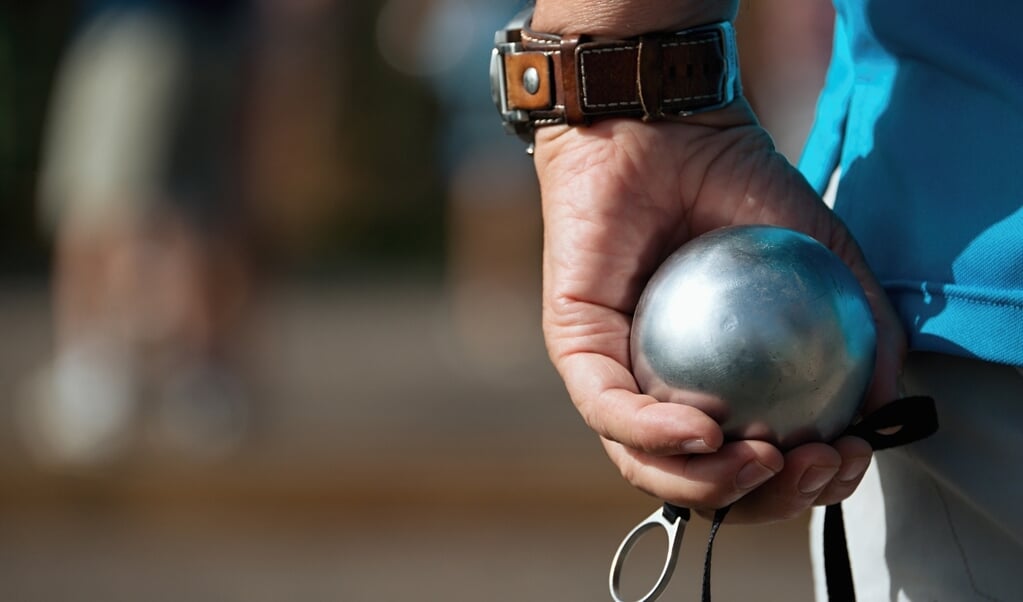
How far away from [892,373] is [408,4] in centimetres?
978

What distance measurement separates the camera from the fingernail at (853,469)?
1.62m

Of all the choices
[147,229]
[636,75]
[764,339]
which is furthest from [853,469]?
[147,229]

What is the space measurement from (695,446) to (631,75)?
0.50m

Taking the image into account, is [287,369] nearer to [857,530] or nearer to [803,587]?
[803,587]

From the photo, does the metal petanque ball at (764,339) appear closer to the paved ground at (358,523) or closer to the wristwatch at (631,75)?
the wristwatch at (631,75)

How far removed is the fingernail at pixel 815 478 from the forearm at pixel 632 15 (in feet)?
1.85

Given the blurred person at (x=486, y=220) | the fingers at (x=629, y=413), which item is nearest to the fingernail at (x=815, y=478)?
the fingers at (x=629, y=413)

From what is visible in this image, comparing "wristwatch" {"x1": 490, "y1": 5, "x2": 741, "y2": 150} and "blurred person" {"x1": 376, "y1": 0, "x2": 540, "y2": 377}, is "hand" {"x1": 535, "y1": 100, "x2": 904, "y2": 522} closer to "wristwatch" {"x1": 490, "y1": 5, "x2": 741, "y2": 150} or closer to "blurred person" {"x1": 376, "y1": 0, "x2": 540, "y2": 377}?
"wristwatch" {"x1": 490, "y1": 5, "x2": 741, "y2": 150}

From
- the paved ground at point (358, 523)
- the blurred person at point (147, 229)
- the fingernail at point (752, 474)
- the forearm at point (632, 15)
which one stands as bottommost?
the paved ground at point (358, 523)

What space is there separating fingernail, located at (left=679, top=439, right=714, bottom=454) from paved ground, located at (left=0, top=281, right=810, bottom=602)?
3.51 m

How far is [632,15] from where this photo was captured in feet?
6.02

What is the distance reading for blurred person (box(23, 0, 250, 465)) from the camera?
21.9 feet

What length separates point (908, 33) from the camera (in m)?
1.78

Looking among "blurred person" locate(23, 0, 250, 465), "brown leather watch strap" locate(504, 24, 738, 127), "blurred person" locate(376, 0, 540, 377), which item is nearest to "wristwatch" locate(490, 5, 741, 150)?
"brown leather watch strap" locate(504, 24, 738, 127)
